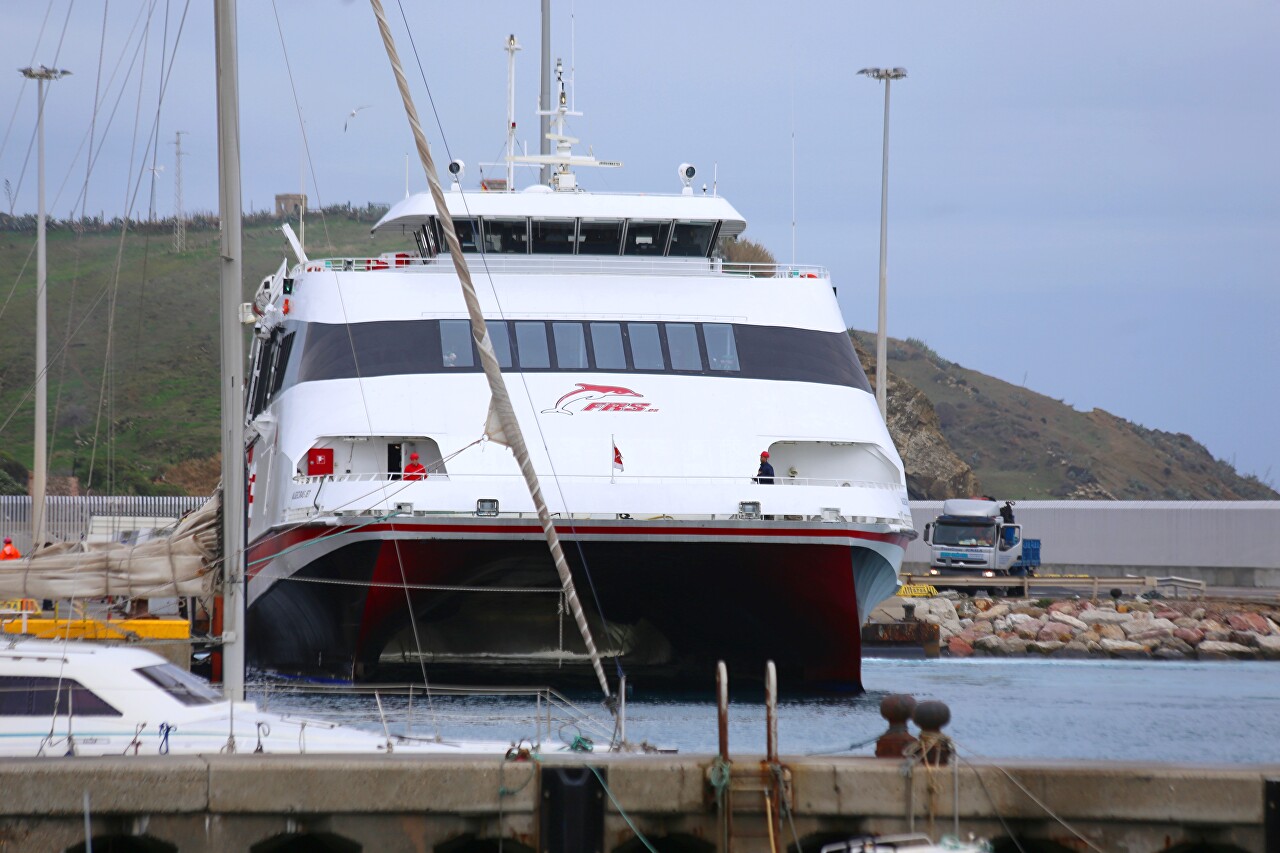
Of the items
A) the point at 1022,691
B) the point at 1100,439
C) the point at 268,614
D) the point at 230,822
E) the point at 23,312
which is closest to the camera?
the point at 230,822

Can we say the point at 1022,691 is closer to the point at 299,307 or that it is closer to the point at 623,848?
the point at 299,307

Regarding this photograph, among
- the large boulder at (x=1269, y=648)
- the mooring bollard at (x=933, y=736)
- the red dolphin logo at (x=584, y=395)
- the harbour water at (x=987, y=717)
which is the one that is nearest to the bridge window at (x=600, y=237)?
the red dolphin logo at (x=584, y=395)

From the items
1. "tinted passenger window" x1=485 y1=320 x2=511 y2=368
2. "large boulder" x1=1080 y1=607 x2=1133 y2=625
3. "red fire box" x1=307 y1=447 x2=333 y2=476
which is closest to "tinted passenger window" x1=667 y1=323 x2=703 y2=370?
"tinted passenger window" x1=485 y1=320 x2=511 y2=368

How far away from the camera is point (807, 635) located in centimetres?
1936

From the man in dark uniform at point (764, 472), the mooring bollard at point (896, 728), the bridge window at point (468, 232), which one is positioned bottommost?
the mooring bollard at point (896, 728)

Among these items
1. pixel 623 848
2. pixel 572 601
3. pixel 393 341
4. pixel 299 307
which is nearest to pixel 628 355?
pixel 393 341

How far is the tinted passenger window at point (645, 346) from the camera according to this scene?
19875mm

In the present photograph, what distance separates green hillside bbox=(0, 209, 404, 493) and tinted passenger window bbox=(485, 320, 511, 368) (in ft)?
116

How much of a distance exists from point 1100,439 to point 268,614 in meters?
83.5

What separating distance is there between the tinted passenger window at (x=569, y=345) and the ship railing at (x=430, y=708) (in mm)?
3733

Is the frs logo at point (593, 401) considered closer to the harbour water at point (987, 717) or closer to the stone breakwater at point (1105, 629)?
the harbour water at point (987, 717)

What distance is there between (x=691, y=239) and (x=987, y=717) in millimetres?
7161

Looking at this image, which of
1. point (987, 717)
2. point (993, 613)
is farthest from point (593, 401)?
point (993, 613)

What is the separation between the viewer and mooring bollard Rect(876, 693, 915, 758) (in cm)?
1009
